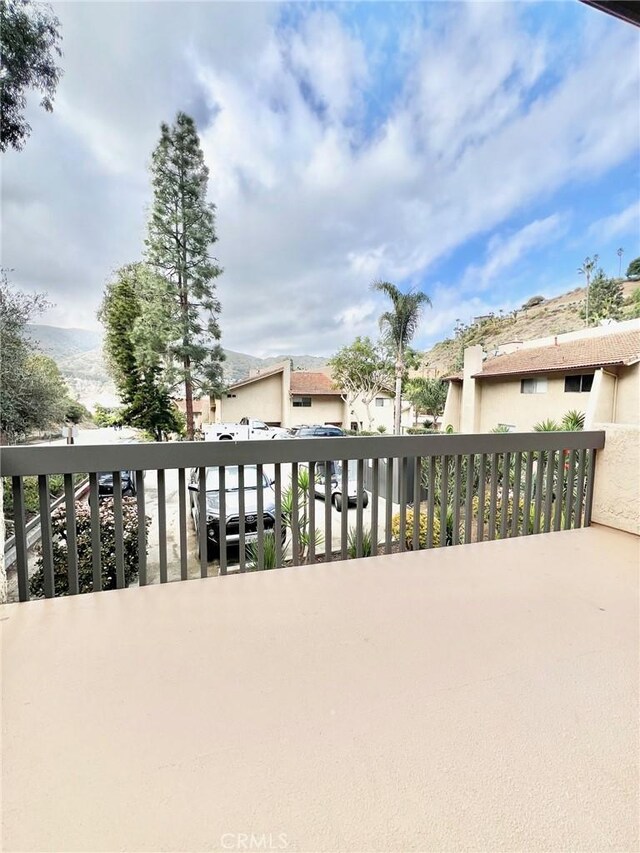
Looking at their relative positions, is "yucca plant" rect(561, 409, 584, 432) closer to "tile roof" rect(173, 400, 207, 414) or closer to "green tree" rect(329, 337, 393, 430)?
"green tree" rect(329, 337, 393, 430)

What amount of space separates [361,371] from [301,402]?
1.59 meters

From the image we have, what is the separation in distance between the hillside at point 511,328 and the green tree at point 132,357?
6.12 m

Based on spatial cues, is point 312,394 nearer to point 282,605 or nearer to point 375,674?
point 282,605

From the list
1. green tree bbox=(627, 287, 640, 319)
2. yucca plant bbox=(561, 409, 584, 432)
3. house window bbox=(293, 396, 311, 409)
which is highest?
green tree bbox=(627, 287, 640, 319)

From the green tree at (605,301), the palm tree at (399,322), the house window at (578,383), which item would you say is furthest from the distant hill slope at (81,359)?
the green tree at (605,301)

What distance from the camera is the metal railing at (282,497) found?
1.91 meters

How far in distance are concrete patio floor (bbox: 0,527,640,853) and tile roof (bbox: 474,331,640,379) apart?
371 inches

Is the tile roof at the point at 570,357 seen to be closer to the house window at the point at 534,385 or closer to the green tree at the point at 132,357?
the house window at the point at 534,385

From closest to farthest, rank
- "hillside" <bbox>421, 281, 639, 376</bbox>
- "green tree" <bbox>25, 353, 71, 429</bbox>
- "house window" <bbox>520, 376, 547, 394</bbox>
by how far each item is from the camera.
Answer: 1. "green tree" <bbox>25, 353, 71, 429</bbox>
2. "hillside" <bbox>421, 281, 639, 376</bbox>
3. "house window" <bbox>520, 376, 547, 394</bbox>

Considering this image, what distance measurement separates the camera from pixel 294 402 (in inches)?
182

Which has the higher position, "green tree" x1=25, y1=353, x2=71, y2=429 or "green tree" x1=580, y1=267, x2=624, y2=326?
"green tree" x1=580, y1=267, x2=624, y2=326

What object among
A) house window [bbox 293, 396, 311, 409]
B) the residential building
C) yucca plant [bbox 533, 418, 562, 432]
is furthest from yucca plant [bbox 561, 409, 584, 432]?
the residential building

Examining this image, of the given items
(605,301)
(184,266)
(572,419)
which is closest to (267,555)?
(184,266)

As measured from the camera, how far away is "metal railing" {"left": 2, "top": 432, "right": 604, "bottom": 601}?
191 cm
